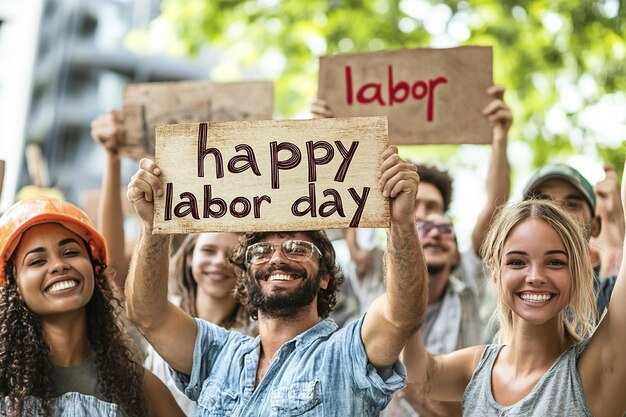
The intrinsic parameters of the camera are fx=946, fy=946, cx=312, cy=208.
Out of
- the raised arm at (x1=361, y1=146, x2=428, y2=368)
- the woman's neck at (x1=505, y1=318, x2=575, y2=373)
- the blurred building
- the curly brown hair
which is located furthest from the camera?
the blurred building

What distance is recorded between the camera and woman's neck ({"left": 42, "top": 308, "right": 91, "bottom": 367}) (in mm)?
3287

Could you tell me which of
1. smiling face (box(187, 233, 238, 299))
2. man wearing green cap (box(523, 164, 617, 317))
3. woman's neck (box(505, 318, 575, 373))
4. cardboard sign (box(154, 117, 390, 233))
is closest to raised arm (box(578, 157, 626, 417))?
woman's neck (box(505, 318, 575, 373))

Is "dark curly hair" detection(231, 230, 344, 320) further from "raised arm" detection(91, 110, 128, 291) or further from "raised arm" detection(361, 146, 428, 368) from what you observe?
"raised arm" detection(91, 110, 128, 291)

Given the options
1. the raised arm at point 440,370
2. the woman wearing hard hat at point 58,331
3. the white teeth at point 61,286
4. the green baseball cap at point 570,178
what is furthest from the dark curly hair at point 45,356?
the green baseball cap at point 570,178

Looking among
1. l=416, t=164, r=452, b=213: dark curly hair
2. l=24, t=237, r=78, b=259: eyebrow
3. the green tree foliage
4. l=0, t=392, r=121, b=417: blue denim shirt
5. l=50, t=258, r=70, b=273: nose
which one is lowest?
l=0, t=392, r=121, b=417: blue denim shirt

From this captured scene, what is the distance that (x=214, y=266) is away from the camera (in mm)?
4145

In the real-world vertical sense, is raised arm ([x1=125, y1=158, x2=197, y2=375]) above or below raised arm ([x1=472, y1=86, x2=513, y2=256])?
below

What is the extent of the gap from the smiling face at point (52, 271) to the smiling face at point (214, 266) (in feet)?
2.79

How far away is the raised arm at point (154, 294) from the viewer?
306 centimetres

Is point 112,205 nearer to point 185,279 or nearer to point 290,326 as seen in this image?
point 185,279

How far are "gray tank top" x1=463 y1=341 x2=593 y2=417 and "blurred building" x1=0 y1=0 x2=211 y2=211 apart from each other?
15.2 meters

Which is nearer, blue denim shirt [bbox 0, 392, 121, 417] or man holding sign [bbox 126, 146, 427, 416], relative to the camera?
man holding sign [bbox 126, 146, 427, 416]

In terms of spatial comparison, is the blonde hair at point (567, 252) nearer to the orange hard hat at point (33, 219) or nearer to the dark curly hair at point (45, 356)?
the dark curly hair at point (45, 356)

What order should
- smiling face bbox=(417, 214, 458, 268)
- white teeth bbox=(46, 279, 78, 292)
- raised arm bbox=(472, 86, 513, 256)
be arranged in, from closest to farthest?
white teeth bbox=(46, 279, 78, 292)
raised arm bbox=(472, 86, 513, 256)
smiling face bbox=(417, 214, 458, 268)
